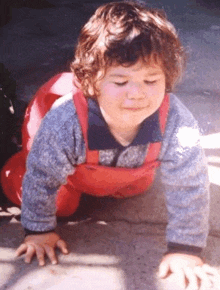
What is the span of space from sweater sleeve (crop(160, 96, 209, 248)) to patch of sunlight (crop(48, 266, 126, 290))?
27 centimetres

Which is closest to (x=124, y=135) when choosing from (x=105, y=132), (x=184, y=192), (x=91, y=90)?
(x=105, y=132)

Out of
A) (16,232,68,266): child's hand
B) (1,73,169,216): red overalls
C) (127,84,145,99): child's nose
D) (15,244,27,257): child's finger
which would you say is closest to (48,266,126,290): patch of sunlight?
(16,232,68,266): child's hand

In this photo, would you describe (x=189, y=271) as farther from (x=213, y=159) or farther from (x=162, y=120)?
(x=213, y=159)

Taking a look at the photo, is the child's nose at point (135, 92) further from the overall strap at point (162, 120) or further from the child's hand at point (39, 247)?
the child's hand at point (39, 247)

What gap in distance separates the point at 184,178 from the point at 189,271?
1.30ft

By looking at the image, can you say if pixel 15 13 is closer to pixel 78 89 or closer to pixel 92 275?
pixel 78 89

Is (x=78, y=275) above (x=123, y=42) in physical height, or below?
below

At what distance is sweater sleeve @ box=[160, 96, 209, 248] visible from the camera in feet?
5.62

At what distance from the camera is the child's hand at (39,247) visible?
73.2 inches

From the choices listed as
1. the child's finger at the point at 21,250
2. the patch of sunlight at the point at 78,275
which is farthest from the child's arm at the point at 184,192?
the child's finger at the point at 21,250

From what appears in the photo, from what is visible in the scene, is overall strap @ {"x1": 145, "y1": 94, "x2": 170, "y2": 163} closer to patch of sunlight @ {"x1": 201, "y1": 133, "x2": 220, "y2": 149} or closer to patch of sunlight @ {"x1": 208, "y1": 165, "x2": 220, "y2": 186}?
patch of sunlight @ {"x1": 208, "y1": 165, "x2": 220, "y2": 186}

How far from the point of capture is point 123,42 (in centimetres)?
150

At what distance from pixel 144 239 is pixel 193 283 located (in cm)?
33

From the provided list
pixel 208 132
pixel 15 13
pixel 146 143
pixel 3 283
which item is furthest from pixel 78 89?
pixel 15 13
